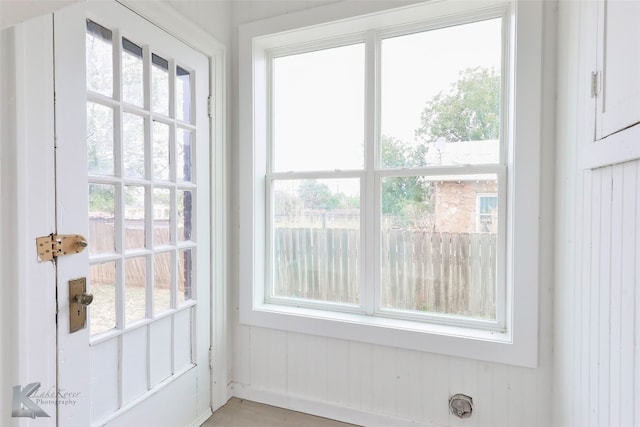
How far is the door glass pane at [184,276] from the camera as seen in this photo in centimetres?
175

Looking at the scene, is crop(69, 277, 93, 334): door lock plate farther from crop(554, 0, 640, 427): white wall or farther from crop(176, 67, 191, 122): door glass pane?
crop(554, 0, 640, 427): white wall

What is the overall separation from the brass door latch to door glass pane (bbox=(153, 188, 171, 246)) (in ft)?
1.27

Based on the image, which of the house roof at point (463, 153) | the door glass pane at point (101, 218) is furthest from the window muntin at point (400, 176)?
the door glass pane at point (101, 218)

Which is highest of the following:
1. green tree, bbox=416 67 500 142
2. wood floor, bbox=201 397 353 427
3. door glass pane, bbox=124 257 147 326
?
green tree, bbox=416 67 500 142

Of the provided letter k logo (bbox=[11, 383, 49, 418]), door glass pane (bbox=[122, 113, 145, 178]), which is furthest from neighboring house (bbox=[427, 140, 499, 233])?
letter k logo (bbox=[11, 383, 49, 418])

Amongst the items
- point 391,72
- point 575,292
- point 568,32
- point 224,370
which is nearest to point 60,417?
point 224,370

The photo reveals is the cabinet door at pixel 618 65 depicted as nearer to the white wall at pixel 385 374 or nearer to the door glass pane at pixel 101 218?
the white wall at pixel 385 374

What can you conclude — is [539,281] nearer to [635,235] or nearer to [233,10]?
[635,235]

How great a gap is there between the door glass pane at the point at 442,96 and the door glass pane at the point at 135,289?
4.69 ft

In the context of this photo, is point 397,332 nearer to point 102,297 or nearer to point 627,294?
point 627,294

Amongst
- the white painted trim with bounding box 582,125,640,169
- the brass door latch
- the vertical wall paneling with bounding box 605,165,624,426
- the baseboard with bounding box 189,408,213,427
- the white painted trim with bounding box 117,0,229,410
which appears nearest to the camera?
the white painted trim with bounding box 582,125,640,169

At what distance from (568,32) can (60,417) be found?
2.54 meters

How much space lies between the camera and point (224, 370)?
2070 millimetres

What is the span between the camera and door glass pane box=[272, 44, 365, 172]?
201 cm
